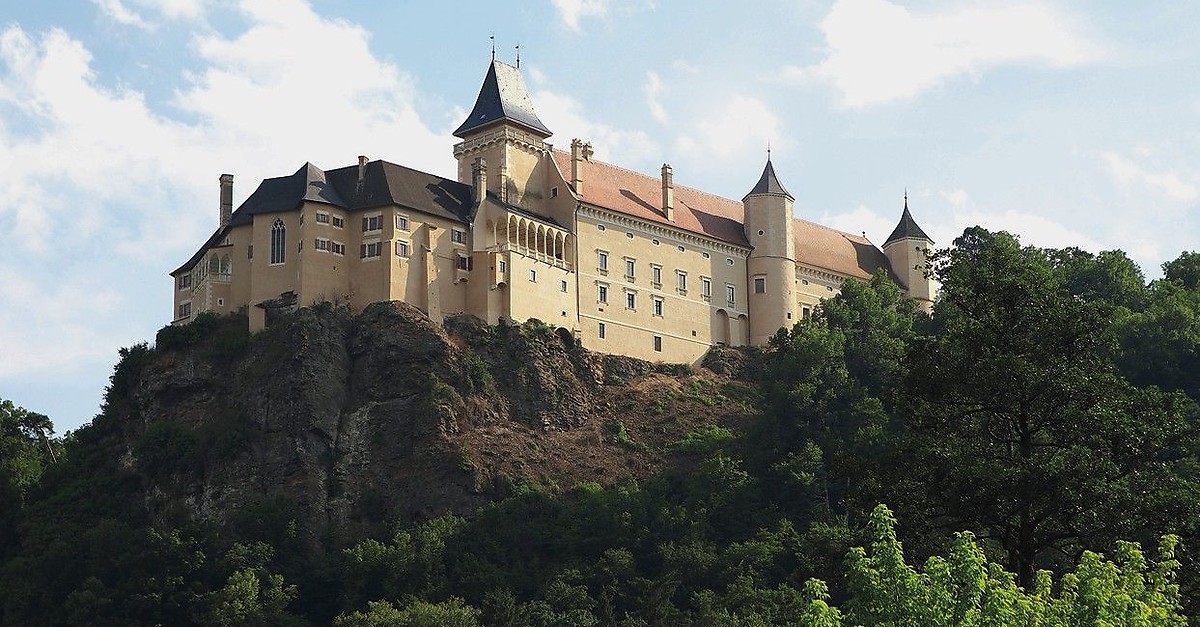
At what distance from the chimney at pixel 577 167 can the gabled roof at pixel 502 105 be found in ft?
5.49

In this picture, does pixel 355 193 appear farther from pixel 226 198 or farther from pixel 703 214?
pixel 703 214

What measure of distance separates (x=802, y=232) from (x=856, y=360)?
48.4 ft

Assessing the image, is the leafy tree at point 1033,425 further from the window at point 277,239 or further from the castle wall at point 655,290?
the castle wall at point 655,290

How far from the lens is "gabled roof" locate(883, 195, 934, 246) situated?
129000 millimetres

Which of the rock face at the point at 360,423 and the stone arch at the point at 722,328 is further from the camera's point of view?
the stone arch at the point at 722,328

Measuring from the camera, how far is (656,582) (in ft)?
302

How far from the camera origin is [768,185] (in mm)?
118062

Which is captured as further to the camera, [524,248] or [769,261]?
[769,261]

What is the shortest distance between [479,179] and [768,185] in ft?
73.5

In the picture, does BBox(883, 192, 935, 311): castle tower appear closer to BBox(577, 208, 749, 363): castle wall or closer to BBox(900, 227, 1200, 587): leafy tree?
BBox(577, 208, 749, 363): castle wall

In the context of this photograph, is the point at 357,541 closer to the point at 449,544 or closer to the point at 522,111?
the point at 449,544

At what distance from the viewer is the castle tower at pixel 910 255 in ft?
414

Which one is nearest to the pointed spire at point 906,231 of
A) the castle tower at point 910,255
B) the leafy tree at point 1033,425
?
the castle tower at point 910,255

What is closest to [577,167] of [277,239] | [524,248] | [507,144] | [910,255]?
[507,144]
